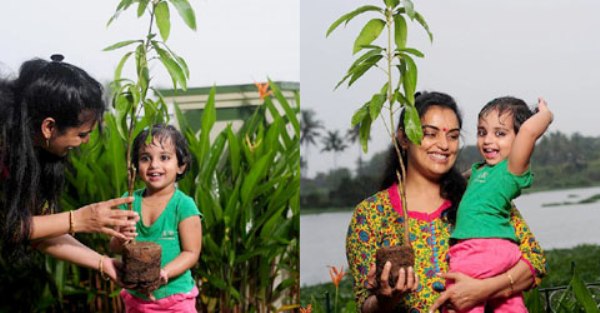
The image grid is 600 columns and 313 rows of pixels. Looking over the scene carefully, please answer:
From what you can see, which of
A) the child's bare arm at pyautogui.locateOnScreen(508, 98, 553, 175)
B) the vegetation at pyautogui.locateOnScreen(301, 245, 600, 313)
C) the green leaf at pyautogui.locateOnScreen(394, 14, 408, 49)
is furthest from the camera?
the vegetation at pyautogui.locateOnScreen(301, 245, 600, 313)

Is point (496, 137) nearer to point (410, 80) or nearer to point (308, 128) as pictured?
point (410, 80)

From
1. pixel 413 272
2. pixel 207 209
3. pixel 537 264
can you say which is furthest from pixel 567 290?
pixel 207 209

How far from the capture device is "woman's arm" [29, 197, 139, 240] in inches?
131

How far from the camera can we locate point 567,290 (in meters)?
3.71

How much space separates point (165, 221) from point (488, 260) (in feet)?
3.92

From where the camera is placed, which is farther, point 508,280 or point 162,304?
point 162,304

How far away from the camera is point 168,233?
3402 millimetres

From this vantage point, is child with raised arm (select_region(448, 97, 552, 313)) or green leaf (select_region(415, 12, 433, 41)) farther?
green leaf (select_region(415, 12, 433, 41))

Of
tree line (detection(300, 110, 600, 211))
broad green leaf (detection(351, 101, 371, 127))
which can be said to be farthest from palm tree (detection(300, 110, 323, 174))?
broad green leaf (detection(351, 101, 371, 127))

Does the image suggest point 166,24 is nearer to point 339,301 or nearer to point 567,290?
point 339,301

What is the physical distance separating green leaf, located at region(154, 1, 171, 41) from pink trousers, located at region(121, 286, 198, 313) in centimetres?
98

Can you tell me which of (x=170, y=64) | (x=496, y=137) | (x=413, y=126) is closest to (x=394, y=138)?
(x=413, y=126)

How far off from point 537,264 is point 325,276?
1.37 meters

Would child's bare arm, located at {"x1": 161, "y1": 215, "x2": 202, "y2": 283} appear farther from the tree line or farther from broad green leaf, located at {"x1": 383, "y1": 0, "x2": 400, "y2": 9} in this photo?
broad green leaf, located at {"x1": 383, "y1": 0, "x2": 400, "y2": 9}
